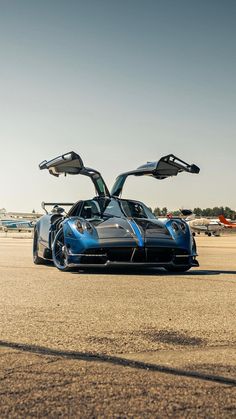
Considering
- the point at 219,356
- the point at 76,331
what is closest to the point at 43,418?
the point at 219,356

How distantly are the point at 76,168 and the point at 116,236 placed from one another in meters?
2.80

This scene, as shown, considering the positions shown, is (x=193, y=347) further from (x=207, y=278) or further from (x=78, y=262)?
(x=78, y=262)

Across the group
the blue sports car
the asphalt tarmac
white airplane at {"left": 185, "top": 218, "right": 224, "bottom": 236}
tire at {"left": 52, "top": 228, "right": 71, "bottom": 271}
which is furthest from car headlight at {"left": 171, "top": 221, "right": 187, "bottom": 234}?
white airplane at {"left": 185, "top": 218, "right": 224, "bottom": 236}

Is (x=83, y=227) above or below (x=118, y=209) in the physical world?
below

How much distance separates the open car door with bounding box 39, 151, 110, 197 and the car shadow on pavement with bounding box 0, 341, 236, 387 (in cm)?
774

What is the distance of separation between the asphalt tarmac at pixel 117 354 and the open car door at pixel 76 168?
4.98 m

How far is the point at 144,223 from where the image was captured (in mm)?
9367

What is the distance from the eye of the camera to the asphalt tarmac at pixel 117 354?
219 centimetres

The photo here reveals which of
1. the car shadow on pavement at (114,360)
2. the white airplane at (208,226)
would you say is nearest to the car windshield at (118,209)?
the car shadow on pavement at (114,360)

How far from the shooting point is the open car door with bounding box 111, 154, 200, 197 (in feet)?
35.9

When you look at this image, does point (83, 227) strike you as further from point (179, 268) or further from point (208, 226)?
point (208, 226)

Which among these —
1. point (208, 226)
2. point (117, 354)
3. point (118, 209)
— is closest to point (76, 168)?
point (118, 209)

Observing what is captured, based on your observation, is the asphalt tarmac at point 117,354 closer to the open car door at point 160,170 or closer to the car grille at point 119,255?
the car grille at point 119,255

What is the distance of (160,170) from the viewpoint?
1113 centimetres
